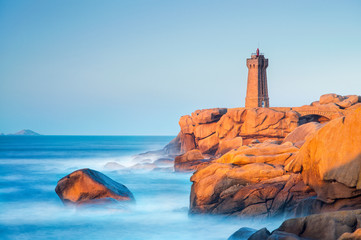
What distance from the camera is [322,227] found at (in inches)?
313

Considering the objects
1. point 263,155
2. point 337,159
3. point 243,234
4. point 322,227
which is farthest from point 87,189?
point 322,227

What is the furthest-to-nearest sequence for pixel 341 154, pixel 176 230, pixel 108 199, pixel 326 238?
pixel 108 199, pixel 176 230, pixel 341 154, pixel 326 238

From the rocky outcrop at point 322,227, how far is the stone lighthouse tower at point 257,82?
4377 cm

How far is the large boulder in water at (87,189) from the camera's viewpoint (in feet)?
54.2

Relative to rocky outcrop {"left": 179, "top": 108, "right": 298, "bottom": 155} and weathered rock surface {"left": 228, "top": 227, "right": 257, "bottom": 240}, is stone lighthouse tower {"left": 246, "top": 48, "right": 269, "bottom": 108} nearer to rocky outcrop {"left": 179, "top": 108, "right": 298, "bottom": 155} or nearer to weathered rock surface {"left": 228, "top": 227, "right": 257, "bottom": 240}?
rocky outcrop {"left": 179, "top": 108, "right": 298, "bottom": 155}

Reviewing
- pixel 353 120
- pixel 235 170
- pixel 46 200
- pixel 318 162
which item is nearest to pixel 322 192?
pixel 318 162

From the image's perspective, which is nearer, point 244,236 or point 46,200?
point 244,236

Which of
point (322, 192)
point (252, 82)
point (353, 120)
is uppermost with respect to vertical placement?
point (252, 82)

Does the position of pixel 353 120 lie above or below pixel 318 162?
above

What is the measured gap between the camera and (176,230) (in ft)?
45.5

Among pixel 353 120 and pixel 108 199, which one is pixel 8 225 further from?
pixel 353 120

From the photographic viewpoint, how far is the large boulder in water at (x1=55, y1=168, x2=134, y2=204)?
1653cm

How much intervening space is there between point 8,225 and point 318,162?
38.9ft

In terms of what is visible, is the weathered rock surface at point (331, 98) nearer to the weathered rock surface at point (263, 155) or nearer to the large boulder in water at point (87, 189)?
the weathered rock surface at point (263, 155)
